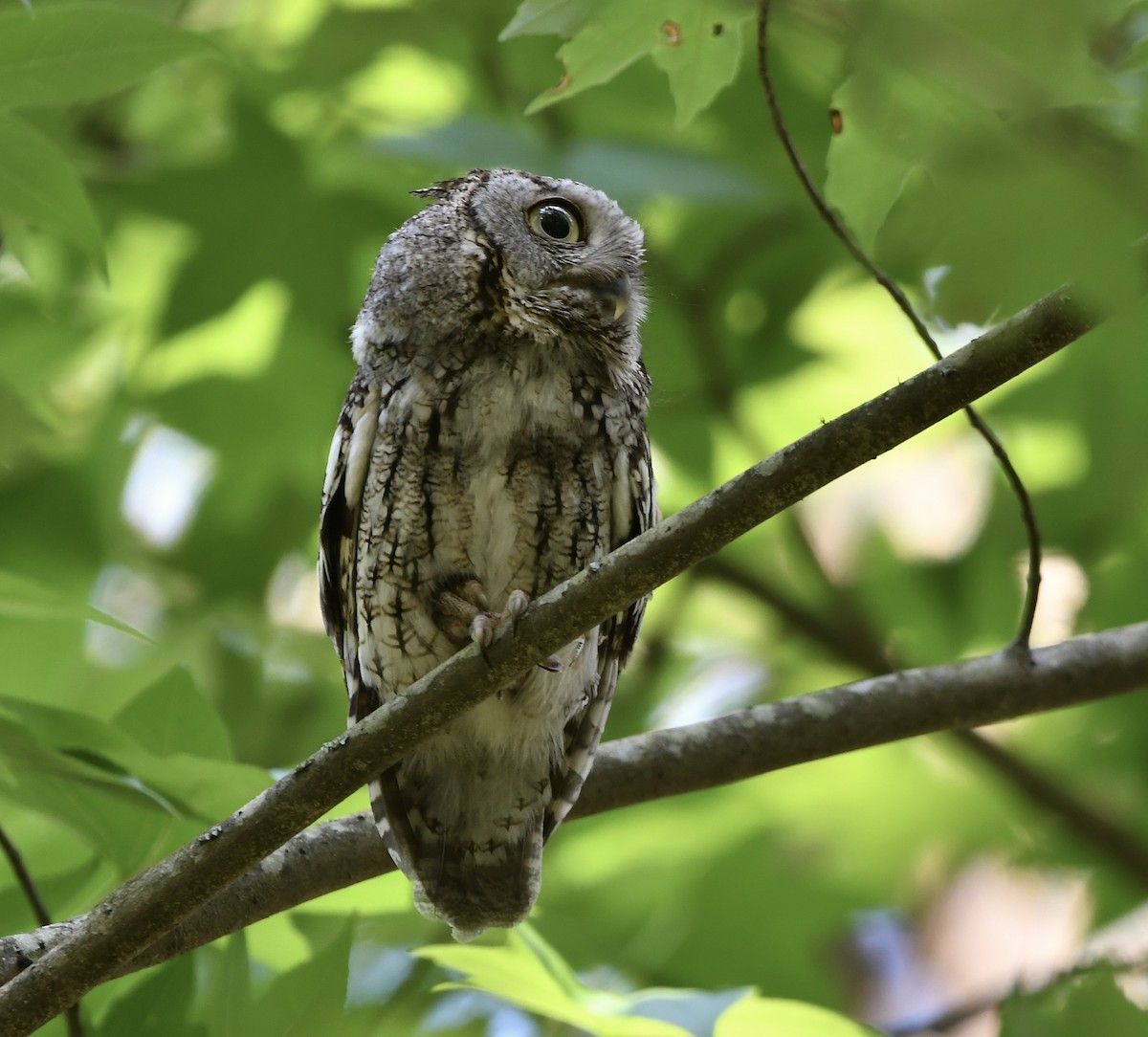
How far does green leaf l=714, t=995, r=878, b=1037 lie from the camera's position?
7.54 feet

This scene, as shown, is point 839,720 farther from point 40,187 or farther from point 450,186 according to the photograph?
point 40,187

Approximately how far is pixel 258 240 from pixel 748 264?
58.4 inches

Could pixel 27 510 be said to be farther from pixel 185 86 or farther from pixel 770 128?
pixel 770 128

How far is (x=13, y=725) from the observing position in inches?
89.4

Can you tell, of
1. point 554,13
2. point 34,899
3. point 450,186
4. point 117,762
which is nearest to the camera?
point 554,13

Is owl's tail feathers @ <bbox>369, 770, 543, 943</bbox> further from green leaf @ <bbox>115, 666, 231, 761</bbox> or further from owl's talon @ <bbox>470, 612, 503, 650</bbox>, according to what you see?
owl's talon @ <bbox>470, 612, 503, 650</bbox>

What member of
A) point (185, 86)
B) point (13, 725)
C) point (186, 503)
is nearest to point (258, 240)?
point (185, 86)

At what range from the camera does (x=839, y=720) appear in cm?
279

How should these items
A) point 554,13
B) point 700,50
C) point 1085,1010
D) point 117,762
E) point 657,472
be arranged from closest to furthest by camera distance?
point 1085,1010 < point 554,13 < point 700,50 < point 117,762 < point 657,472

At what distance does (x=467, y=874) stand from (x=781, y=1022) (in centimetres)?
100

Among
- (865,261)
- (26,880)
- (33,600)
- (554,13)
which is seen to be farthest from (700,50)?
(26,880)

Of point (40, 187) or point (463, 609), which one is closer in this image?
point (40, 187)

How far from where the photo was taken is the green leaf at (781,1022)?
90.5 inches

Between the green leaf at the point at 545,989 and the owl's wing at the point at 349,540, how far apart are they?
1.41 ft
